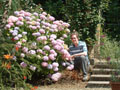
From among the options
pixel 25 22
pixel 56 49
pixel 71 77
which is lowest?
pixel 71 77

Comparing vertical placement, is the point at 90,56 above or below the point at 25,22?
below

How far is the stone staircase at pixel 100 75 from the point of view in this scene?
6.58m

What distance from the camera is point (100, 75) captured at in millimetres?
7070

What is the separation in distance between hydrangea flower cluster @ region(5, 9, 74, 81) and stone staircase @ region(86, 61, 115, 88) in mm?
650

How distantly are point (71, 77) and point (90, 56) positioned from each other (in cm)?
121

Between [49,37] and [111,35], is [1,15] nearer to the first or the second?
[49,37]

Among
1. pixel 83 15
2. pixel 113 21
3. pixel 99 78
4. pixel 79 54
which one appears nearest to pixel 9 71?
pixel 79 54

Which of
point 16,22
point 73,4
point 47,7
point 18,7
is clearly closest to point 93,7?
point 73,4

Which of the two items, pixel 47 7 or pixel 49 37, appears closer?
pixel 49 37

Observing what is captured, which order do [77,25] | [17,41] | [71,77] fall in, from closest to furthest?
[17,41]
[71,77]
[77,25]

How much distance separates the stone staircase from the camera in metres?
6.58

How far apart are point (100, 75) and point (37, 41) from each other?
1.80 meters

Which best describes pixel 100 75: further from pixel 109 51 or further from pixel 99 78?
pixel 109 51

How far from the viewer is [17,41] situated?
19.7 feet
